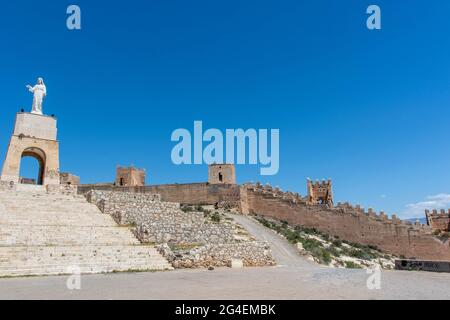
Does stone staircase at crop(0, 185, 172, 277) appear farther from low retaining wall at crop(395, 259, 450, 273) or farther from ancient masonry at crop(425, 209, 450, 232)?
ancient masonry at crop(425, 209, 450, 232)

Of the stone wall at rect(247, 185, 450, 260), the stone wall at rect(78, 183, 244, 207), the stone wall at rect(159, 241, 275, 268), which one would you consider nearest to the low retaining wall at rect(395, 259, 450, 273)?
the stone wall at rect(159, 241, 275, 268)

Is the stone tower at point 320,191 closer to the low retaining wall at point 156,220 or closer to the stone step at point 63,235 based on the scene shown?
the low retaining wall at point 156,220

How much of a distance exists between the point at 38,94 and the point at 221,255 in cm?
1893

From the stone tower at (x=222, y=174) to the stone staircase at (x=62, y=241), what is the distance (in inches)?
853

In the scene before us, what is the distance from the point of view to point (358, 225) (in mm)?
33031

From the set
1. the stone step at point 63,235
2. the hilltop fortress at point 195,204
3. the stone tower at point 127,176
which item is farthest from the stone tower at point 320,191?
the stone step at point 63,235

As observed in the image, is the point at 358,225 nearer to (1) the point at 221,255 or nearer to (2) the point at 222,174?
(2) the point at 222,174

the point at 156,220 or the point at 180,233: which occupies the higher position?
the point at 156,220

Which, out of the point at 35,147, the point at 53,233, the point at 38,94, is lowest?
the point at 53,233

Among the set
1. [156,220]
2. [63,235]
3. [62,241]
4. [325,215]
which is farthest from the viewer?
[325,215]

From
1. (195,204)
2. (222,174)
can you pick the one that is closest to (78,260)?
(195,204)

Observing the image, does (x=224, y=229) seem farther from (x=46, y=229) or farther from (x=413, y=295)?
(x=413, y=295)

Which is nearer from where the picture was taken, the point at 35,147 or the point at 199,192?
the point at 35,147
